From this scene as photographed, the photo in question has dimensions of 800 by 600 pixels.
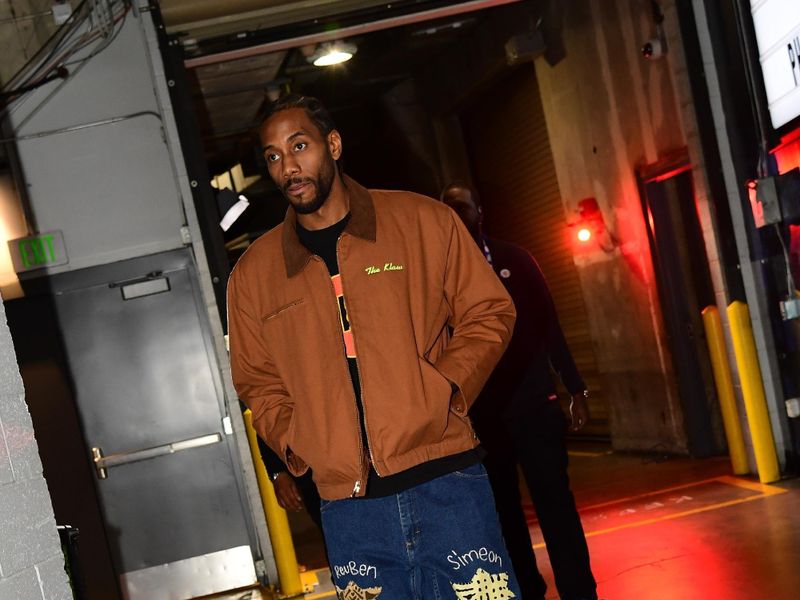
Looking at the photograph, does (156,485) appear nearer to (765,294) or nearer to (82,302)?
(82,302)

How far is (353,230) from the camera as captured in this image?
260cm

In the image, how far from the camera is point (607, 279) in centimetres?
1005

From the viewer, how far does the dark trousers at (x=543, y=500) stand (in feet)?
14.1

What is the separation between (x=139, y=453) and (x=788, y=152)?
183 inches

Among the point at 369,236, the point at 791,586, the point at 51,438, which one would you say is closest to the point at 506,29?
the point at 51,438

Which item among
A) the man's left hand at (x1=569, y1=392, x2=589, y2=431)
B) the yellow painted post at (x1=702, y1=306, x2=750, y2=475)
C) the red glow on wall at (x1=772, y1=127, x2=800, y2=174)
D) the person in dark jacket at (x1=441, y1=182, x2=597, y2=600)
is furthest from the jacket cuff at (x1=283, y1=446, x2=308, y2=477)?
the yellow painted post at (x1=702, y1=306, x2=750, y2=475)

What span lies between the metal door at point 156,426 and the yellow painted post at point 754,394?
11.3ft

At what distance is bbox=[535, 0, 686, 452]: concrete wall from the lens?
8578mm

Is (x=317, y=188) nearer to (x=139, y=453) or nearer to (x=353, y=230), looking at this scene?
(x=353, y=230)

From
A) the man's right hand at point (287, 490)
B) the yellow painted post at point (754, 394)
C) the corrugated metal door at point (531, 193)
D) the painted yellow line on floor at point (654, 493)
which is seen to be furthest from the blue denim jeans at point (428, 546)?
the corrugated metal door at point (531, 193)

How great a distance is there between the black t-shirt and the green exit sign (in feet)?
16.0

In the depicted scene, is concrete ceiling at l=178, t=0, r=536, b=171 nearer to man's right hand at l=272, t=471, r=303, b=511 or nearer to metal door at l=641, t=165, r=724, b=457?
metal door at l=641, t=165, r=724, b=457

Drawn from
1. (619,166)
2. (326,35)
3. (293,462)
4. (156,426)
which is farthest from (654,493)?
(293,462)

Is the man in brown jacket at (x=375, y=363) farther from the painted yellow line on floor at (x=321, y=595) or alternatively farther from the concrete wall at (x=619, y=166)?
the concrete wall at (x=619, y=166)
